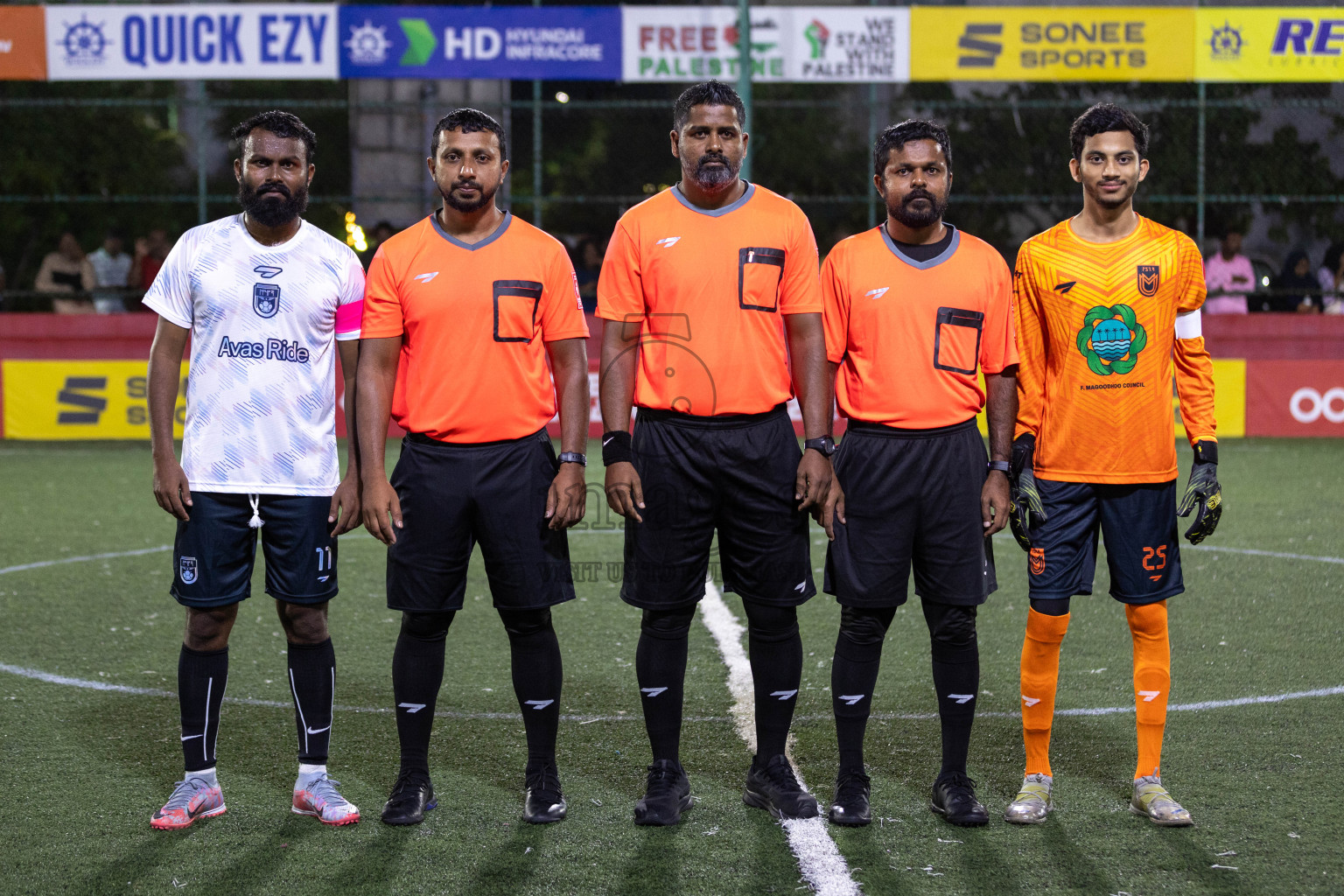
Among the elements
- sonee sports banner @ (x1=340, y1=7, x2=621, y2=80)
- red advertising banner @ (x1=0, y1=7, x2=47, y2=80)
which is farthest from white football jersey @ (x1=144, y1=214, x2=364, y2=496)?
red advertising banner @ (x1=0, y1=7, x2=47, y2=80)

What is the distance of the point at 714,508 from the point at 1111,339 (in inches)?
51.4

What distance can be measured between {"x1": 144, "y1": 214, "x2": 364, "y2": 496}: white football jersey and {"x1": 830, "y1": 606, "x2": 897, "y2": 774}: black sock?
165cm

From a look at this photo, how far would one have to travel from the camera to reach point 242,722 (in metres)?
5.29

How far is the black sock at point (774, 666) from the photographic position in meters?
4.36

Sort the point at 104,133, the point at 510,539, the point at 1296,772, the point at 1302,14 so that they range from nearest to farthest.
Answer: the point at 510,539, the point at 1296,772, the point at 1302,14, the point at 104,133

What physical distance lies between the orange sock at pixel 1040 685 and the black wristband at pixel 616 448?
134cm

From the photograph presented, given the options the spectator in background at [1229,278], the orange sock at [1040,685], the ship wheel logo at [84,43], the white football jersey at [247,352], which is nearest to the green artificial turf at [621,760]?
the orange sock at [1040,685]

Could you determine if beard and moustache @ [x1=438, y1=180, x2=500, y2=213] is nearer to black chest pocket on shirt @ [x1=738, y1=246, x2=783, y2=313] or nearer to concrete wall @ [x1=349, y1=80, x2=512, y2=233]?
black chest pocket on shirt @ [x1=738, y1=246, x2=783, y2=313]

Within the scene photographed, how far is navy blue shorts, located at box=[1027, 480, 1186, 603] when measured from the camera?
4.33 m

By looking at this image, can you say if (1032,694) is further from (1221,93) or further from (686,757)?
(1221,93)

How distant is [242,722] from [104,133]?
1003 inches

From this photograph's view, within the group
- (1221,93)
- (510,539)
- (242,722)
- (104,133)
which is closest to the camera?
(510,539)

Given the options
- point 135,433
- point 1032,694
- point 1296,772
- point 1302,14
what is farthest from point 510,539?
point 1302,14

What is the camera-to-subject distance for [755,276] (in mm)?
4215
